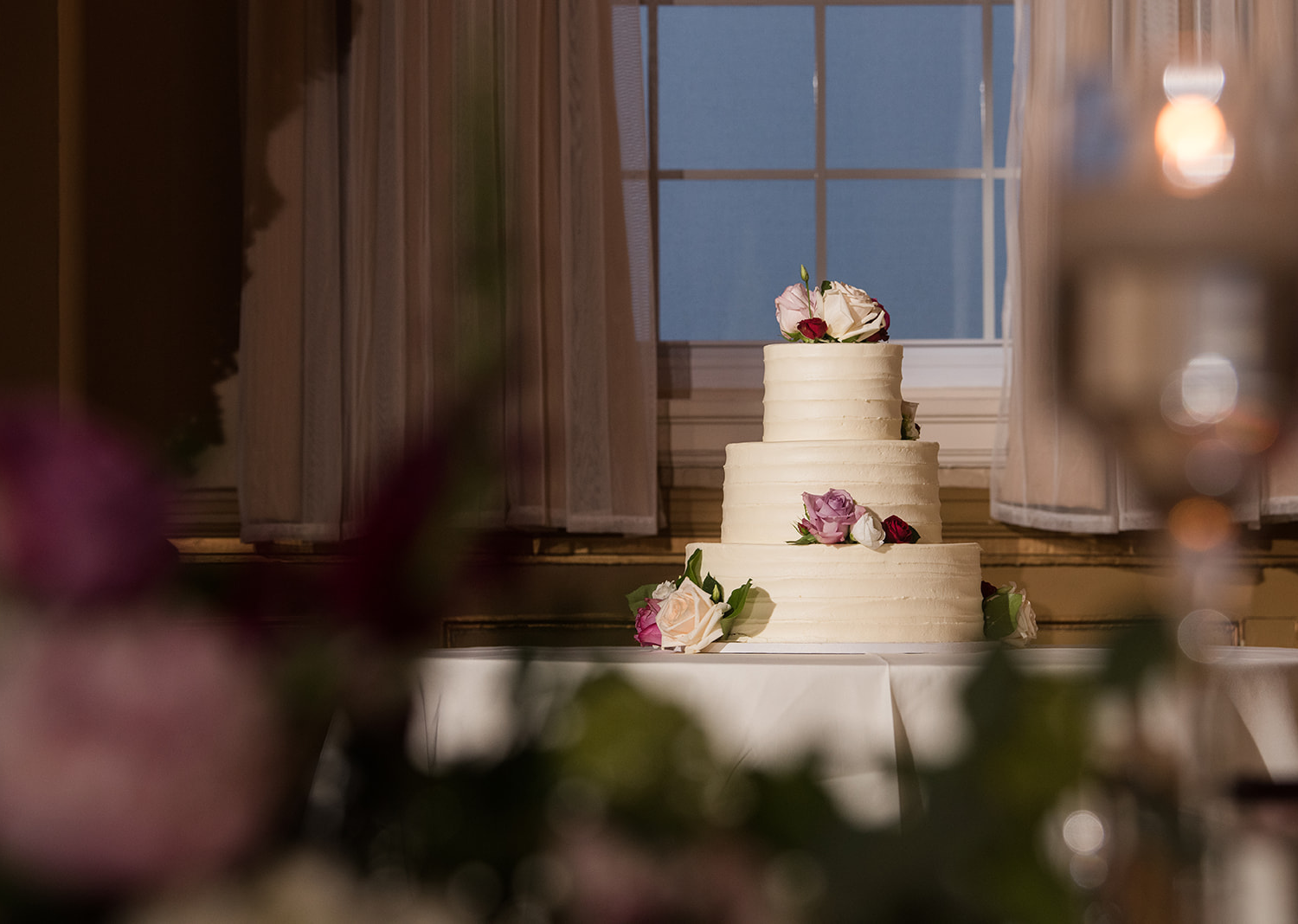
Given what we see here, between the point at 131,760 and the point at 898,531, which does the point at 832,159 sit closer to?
the point at 898,531

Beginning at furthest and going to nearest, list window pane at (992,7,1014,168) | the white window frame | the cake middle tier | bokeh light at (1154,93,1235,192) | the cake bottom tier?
window pane at (992,7,1014,168), the white window frame, the cake middle tier, the cake bottom tier, bokeh light at (1154,93,1235,192)

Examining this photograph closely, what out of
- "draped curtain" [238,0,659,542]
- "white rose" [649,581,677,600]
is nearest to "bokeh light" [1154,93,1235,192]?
"white rose" [649,581,677,600]

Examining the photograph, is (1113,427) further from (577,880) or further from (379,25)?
(379,25)

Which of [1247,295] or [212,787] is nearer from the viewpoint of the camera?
[212,787]

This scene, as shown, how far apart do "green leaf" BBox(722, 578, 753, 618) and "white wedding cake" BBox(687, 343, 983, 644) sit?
0.04 ft

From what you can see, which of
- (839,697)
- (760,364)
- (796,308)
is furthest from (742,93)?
(839,697)

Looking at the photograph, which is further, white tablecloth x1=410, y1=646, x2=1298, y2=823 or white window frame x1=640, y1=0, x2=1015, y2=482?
white window frame x1=640, y1=0, x2=1015, y2=482

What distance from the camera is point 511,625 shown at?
2707mm

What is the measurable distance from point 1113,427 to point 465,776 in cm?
34

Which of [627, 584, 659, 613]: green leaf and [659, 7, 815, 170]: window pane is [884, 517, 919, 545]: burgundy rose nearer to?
[627, 584, 659, 613]: green leaf

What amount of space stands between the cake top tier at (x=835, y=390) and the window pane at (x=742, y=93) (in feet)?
4.44

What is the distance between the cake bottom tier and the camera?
1.79 meters

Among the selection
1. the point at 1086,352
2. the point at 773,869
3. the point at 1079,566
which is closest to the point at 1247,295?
the point at 1086,352

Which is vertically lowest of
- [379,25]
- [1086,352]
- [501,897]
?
[501,897]
